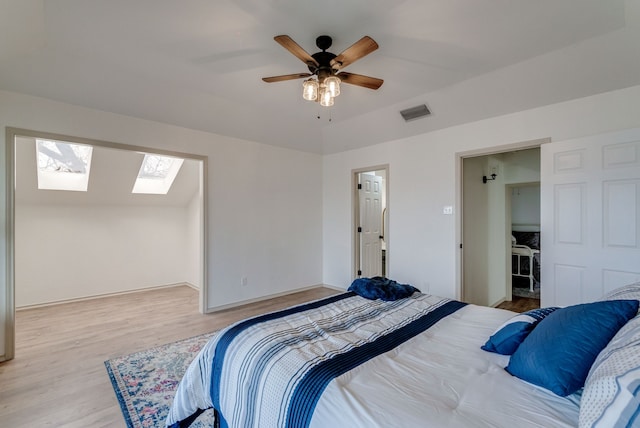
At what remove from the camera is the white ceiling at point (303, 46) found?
198cm

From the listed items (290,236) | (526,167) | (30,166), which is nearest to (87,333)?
(30,166)

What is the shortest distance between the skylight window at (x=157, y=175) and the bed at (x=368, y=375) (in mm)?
3860

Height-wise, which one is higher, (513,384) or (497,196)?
(497,196)

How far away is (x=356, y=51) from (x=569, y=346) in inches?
77.5

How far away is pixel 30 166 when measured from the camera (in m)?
3.63

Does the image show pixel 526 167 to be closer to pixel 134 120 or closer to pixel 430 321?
pixel 430 321

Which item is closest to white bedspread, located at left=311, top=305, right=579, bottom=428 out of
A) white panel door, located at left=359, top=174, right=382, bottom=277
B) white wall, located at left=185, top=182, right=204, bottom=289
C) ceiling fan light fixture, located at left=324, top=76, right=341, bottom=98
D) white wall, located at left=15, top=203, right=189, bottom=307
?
ceiling fan light fixture, located at left=324, top=76, right=341, bottom=98

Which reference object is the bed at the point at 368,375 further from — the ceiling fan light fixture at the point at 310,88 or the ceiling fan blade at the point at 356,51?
the ceiling fan blade at the point at 356,51

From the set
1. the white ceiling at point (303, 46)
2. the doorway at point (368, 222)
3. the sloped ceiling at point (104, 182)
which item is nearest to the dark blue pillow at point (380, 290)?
the white ceiling at point (303, 46)

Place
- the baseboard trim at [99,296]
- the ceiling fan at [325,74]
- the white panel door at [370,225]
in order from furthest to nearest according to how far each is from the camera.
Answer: the white panel door at [370,225] < the baseboard trim at [99,296] < the ceiling fan at [325,74]

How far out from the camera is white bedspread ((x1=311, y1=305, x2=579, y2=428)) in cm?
91

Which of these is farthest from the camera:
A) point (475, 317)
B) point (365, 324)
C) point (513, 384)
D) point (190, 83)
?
point (190, 83)

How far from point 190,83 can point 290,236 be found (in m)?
2.68

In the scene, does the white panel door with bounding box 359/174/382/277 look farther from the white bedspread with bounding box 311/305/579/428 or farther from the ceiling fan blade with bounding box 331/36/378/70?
the white bedspread with bounding box 311/305/579/428
